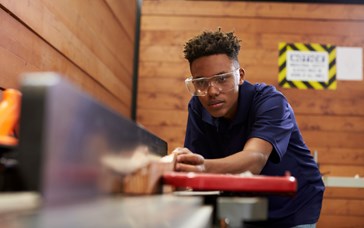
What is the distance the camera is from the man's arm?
130 centimetres

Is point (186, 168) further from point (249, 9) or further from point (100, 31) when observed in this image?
point (249, 9)

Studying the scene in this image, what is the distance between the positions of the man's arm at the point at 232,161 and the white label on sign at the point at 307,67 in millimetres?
2800

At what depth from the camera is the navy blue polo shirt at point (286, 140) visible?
1809mm

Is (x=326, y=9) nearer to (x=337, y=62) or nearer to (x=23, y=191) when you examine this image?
(x=337, y=62)

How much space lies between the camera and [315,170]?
2.00m

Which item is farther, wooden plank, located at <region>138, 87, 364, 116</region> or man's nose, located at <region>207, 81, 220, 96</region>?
wooden plank, located at <region>138, 87, 364, 116</region>

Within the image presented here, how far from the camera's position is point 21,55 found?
6.43 feet

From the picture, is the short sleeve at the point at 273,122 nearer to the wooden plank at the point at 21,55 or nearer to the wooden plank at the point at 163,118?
the wooden plank at the point at 21,55

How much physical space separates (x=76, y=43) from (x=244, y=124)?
1.23 metres

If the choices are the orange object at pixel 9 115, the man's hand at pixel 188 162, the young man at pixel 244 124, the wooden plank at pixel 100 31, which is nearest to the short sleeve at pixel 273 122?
the young man at pixel 244 124

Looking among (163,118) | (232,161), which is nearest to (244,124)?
(232,161)

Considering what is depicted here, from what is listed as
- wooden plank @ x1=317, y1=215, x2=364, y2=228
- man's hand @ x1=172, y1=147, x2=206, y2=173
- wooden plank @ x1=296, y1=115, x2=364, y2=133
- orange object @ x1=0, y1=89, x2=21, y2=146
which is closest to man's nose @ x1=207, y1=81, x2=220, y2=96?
man's hand @ x1=172, y1=147, x2=206, y2=173

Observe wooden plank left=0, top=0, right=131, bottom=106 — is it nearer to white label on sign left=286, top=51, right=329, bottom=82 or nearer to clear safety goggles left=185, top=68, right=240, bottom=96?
clear safety goggles left=185, top=68, right=240, bottom=96

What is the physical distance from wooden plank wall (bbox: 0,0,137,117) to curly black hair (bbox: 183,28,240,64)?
0.69 m
